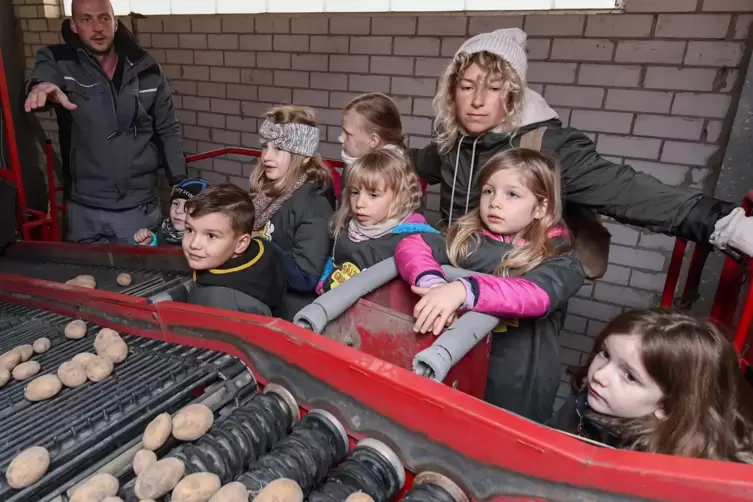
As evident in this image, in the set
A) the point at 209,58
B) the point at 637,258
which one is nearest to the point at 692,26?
the point at 637,258

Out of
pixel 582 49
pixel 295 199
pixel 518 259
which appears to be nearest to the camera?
pixel 518 259

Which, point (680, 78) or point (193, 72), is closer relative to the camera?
point (680, 78)

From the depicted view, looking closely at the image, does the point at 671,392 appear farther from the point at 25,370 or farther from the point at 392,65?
the point at 392,65

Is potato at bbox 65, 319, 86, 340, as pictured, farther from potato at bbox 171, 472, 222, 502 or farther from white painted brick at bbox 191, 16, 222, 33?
white painted brick at bbox 191, 16, 222, 33

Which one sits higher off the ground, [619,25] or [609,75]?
[619,25]

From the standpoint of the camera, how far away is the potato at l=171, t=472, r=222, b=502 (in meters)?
0.76

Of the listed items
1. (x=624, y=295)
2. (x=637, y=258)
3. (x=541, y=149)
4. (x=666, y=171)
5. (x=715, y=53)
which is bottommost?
(x=624, y=295)

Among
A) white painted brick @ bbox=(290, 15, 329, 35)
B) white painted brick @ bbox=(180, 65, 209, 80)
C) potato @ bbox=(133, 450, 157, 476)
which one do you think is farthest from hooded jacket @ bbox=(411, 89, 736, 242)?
white painted brick @ bbox=(180, 65, 209, 80)

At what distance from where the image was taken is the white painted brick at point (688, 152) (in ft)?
7.62

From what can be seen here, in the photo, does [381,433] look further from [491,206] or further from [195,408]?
[491,206]

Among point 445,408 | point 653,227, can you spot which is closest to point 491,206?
point 653,227

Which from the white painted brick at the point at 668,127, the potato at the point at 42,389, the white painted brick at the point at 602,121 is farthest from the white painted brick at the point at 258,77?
the potato at the point at 42,389

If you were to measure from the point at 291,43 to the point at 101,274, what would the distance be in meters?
1.85

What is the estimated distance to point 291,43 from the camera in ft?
11.0
